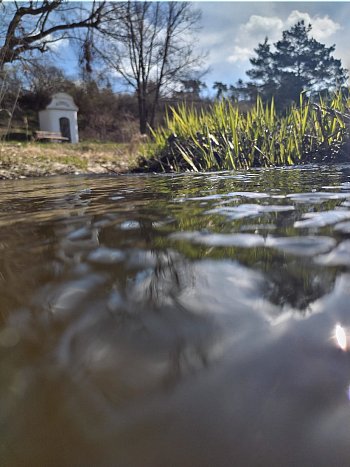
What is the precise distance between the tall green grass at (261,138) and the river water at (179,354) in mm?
3113

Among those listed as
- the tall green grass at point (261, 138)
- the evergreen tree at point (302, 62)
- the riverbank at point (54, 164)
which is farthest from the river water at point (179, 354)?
the evergreen tree at point (302, 62)

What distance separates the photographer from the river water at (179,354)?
0.99 ft

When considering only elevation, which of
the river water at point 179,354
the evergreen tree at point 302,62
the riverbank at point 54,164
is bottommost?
the river water at point 179,354

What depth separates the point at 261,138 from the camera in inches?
151

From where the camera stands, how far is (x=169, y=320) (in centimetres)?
47

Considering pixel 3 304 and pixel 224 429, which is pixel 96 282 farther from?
pixel 224 429

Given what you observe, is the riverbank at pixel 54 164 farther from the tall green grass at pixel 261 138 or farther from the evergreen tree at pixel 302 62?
the evergreen tree at pixel 302 62

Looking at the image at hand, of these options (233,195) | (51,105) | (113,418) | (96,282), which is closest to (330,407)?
(113,418)

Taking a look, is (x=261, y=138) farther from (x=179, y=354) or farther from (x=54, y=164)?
(x=54, y=164)

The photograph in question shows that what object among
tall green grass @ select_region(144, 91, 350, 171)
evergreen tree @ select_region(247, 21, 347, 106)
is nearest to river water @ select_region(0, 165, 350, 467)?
tall green grass @ select_region(144, 91, 350, 171)

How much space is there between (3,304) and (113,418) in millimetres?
313

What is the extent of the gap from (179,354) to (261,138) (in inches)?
148

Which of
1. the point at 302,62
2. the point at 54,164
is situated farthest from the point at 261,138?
the point at 302,62

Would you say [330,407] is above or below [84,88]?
below
